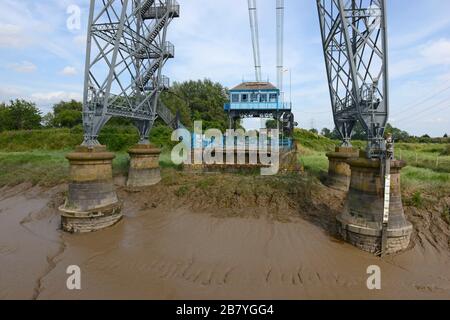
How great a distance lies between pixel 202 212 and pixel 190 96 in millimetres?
48800

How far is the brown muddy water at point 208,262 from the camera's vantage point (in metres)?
7.70

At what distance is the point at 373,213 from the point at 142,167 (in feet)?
41.9

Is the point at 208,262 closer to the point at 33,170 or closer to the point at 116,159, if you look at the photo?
the point at 116,159

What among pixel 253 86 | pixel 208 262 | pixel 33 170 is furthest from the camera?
pixel 253 86

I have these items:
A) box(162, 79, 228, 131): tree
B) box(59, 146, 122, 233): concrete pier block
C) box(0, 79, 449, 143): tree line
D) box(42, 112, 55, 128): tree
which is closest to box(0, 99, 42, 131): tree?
box(0, 79, 449, 143): tree line

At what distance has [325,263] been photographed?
9.16 metres

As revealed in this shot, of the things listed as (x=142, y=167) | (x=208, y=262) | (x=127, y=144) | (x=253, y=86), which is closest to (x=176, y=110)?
(x=127, y=144)

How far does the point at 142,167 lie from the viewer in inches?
683

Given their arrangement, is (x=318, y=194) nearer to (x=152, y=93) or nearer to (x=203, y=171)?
(x=203, y=171)

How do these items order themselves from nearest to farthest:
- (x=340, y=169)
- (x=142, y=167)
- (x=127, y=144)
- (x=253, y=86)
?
(x=340, y=169) < (x=142, y=167) < (x=253, y=86) < (x=127, y=144)

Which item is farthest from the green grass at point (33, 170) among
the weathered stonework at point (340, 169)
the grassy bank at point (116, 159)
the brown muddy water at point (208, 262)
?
the weathered stonework at point (340, 169)

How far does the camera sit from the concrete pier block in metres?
11.5
